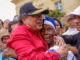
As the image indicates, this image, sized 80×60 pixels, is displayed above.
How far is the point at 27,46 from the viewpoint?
2271mm

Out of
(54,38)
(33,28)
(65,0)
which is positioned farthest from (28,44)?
(65,0)

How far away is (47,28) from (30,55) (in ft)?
2.85

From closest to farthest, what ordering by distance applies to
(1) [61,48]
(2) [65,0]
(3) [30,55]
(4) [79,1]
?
(3) [30,55], (1) [61,48], (4) [79,1], (2) [65,0]

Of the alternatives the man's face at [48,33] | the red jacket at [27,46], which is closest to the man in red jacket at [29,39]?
the red jacket at [27,46]

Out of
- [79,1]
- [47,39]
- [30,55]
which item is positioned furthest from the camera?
[79,1]

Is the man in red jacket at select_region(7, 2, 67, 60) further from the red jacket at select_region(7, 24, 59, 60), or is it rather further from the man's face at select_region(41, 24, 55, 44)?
the man's face at select_region(41, 24, 55, 44)

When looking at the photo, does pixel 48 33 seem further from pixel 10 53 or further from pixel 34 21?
pixel 10 53

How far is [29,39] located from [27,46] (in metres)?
0.13

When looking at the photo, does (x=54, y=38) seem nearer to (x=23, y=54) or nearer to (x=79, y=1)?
(x=23, y=54)

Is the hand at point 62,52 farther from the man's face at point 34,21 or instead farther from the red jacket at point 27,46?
the man's face at point 34,21

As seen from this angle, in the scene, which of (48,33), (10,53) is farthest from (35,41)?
(48,33)

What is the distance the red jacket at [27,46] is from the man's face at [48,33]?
1.55 ft

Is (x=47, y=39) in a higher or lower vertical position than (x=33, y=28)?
lower

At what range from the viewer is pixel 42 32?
2951 mm
